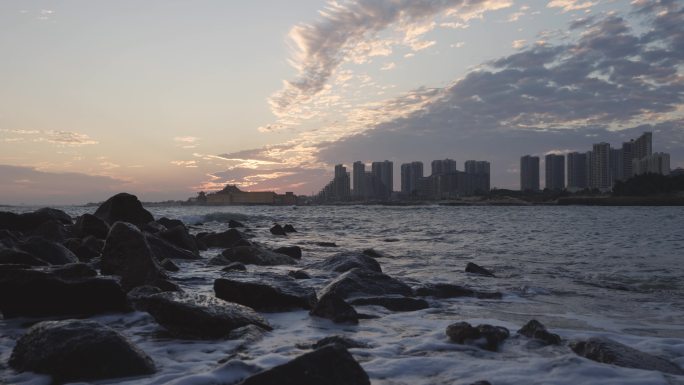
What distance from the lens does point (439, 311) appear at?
5914mm

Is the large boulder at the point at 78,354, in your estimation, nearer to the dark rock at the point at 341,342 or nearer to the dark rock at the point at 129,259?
the dark rock at the point at 341,342

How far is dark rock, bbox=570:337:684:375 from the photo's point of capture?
3672mm

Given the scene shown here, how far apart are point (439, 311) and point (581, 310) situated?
1.93 meters

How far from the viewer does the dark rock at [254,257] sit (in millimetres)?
10448

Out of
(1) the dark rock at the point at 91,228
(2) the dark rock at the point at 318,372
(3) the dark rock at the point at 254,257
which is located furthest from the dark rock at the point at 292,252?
(2) the dark rock at the point at 318,372

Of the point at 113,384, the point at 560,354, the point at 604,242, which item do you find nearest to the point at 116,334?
the point at 113,384

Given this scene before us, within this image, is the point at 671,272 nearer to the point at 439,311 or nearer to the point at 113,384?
the point at 439,311

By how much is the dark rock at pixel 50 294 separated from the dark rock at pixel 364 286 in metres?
2.75

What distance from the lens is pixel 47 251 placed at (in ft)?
25.8

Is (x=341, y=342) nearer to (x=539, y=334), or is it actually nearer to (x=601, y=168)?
(x=539, y=334)

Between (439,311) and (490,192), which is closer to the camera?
(439,311)

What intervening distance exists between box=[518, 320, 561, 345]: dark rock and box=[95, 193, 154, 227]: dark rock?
41.5 feet

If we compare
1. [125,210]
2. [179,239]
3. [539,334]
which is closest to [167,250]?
[179,239]

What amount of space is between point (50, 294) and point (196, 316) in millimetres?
1663
